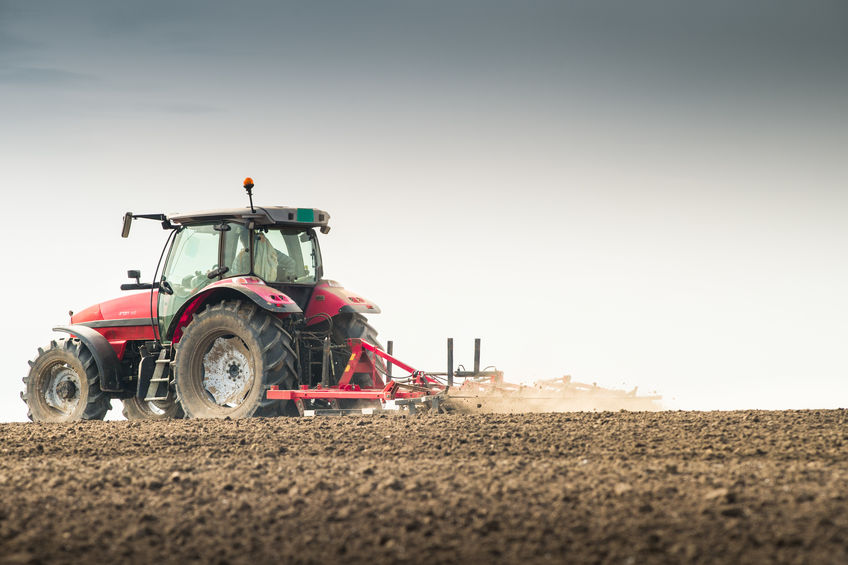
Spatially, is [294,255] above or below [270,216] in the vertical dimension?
below

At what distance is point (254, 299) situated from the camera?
9.26 metres

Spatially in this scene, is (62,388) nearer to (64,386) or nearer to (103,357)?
(64,386)

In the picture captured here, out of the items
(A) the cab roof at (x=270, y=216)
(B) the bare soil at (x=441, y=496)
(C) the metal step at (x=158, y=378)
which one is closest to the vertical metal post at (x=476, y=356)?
(A) the cab roof at (x=270, y=216)

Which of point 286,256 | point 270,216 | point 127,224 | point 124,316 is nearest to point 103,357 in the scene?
point 124,316

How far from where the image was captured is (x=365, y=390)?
373 inches

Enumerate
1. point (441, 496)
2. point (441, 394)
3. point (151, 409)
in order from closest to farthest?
point (441, 496), point (441, 394), point (151, 409)

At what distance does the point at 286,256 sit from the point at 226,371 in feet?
4.61

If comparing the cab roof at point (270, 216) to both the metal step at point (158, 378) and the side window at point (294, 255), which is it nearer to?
the side window at point (294, 255)

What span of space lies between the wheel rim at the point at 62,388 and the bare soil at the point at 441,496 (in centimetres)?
371

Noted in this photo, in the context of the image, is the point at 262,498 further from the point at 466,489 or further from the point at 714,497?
the point at 714,497

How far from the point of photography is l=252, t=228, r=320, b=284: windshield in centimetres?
1010

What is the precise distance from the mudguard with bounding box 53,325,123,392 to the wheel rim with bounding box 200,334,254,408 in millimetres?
1690

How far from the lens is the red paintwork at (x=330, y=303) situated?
1034cm

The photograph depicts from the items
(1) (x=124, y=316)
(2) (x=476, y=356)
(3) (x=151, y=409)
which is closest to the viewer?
(2) (x=476, y=356)
